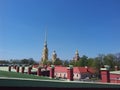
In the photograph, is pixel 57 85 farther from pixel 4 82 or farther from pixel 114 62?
pixel 114 62

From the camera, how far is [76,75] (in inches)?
4742

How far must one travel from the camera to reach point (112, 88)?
20828mm

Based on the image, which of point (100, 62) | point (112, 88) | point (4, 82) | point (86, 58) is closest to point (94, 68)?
point (100, 62)

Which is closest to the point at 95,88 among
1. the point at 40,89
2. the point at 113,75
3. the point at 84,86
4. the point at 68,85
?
the point at 84,86

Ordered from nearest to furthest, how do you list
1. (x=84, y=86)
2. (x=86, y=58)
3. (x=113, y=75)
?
(x=84, y=86)
(x=113, y=75)
(x=86, y=58)

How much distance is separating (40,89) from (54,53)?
174495 millimetres

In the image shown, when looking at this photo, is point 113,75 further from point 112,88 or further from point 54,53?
point 54,53

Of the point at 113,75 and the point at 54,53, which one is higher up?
the point at 54,53

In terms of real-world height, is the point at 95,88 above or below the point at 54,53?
below

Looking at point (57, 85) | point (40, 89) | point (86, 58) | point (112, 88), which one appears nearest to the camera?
point (40, 89)

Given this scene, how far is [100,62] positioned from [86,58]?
46.0 m

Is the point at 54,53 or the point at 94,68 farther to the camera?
the point at 54,53

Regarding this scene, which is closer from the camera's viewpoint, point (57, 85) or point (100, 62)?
point (57, 85)

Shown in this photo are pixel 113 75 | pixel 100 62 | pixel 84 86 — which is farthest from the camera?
pixel 100 62
